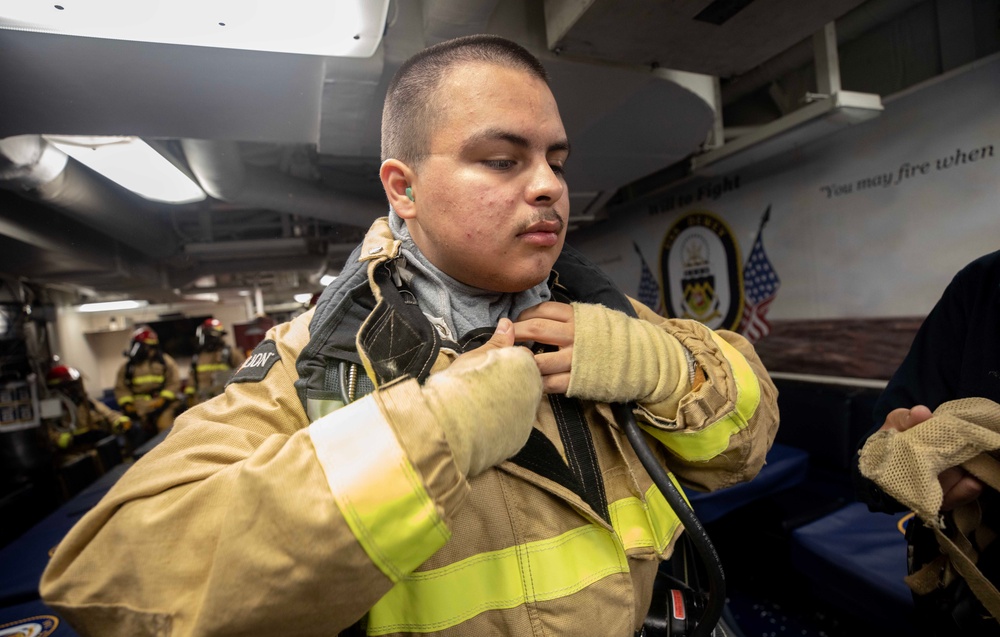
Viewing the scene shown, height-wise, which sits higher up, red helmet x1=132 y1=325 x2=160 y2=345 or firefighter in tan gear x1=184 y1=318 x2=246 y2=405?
red helmet x1=132 y1=325 x2=160 y2=345

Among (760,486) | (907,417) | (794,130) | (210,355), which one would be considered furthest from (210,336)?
(907,417)

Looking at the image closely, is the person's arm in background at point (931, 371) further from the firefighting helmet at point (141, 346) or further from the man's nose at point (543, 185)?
the firefighting helmet at point (141, 346)

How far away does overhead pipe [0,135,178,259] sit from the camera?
2051mm

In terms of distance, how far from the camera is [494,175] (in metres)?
0.85

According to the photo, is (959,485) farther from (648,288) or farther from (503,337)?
(648,288)

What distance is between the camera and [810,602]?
264 cm

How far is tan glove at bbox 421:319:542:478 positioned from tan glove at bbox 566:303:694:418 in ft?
0.47

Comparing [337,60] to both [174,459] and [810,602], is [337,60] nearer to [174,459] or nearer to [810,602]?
[174,459]

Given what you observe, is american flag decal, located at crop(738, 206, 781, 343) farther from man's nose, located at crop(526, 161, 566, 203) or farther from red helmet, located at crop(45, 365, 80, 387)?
red helmet, located at crop(45, 365, 80, 387)

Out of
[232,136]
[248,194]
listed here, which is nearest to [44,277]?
[248,194]

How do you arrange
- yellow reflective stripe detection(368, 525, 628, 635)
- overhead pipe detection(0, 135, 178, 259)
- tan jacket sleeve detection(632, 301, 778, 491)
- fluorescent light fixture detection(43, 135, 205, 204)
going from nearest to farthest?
yellow reflective stripe detection(368, 525, 628, 635) < tan jacket sleeve detection(632, 301, 778, 491) < overhead pipe detection(0, 135, 178, 259) < fluorescent light fixture detection(43, 135, 205, 204)

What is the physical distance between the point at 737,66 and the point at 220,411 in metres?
2.15

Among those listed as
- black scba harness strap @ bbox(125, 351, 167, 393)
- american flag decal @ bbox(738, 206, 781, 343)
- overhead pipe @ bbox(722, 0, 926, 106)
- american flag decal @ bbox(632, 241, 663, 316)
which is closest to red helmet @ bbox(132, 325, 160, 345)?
black scba harness strap @ bbox(125, 351, 167, 393)

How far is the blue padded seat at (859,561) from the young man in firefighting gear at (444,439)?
1358 mm
